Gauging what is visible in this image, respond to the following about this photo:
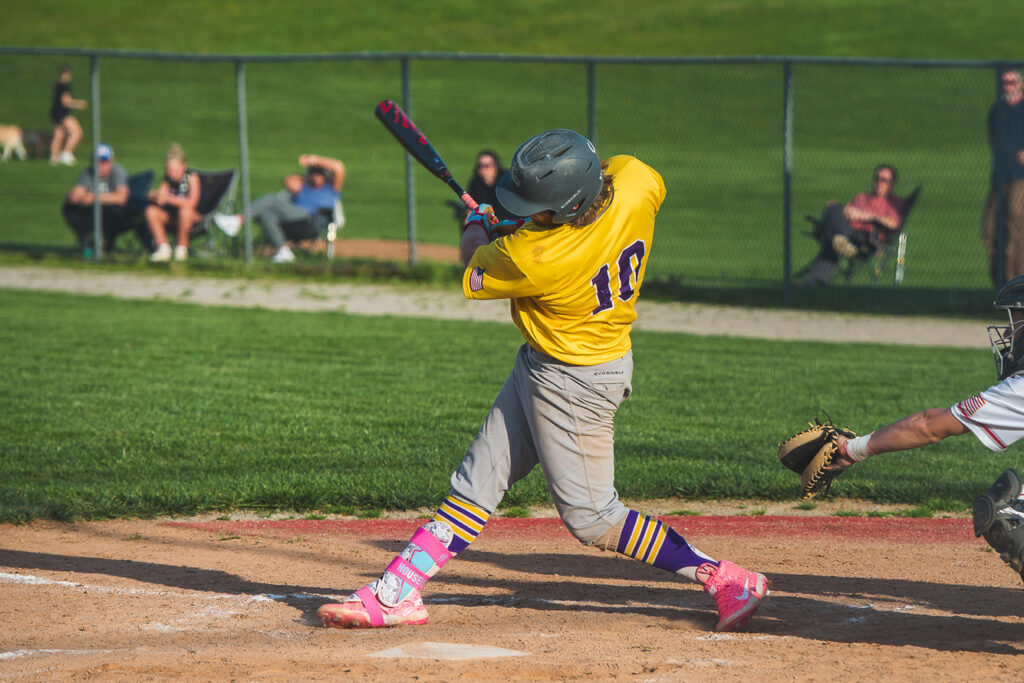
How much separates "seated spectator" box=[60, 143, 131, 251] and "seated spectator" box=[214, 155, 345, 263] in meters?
1.30

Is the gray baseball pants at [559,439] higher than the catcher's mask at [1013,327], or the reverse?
the catcher's mask at [1013,327]

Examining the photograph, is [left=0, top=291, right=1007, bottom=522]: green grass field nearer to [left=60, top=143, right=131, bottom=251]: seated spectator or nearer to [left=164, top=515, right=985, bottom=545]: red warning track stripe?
[left=164, top=515, right=985, bottom=545]: red warning track stripe

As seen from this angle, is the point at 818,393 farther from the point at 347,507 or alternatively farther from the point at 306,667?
the point at 306,667

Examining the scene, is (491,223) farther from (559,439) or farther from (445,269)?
(445,269)

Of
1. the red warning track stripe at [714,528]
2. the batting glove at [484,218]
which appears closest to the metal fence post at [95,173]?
the red warning track stripe at [714,528]

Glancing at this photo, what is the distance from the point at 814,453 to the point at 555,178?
1437 mm

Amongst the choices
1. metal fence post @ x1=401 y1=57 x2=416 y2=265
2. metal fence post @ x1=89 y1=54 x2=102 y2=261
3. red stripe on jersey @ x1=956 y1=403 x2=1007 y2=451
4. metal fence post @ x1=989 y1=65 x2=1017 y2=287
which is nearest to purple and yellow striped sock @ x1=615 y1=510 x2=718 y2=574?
red stripe on jersey @ x1=956 y1=403 x2=1007 y2=451

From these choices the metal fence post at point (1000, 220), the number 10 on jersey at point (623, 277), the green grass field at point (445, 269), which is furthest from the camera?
the metal fence post at point (1000, 220)

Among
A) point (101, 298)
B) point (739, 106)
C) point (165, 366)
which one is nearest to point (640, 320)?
point (165, 366)

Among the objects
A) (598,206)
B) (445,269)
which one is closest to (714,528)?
(598,206)

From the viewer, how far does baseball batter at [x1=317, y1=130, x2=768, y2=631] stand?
4359 millimetres

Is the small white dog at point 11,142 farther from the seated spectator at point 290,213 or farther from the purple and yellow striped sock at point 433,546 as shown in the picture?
the purple and yellow striped sock at point 433,546

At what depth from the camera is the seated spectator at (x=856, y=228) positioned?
48.1 ft

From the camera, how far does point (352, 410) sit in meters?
8.63
